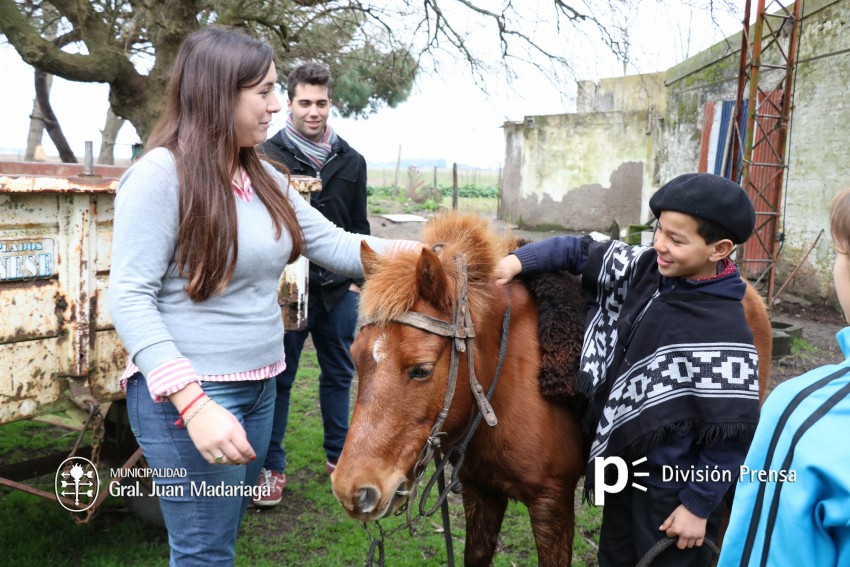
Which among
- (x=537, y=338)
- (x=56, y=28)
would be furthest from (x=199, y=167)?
(x=56, y=28)

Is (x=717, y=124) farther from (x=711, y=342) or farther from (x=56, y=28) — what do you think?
(x=711, y=342)

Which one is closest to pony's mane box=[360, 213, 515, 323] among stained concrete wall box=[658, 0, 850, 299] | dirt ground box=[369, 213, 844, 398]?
dirt ground box=[369, 213, 844, 398]

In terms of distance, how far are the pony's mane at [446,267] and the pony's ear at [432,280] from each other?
3 cm

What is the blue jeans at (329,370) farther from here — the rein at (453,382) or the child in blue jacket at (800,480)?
the child in blue jacket at (800,480)

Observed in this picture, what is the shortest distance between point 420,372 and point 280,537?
2198 mm

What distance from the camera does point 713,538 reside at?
7.05ft

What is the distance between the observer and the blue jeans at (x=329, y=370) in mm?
3818

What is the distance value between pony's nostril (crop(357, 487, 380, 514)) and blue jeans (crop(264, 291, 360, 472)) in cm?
200

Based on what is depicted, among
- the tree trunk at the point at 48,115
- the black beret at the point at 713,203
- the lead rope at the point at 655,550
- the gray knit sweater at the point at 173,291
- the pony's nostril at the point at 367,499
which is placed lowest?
the lead rope at the point at 655,550

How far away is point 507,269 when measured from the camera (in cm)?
231

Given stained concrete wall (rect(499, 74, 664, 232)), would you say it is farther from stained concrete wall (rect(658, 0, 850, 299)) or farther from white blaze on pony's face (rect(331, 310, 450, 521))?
white blaze on pony's face (rect(331, 310, 450, 521))

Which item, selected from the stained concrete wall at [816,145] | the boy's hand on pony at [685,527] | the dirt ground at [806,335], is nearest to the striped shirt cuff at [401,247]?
the boy's hand on pony at [685,527]

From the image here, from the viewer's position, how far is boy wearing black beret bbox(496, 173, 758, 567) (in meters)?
1.97

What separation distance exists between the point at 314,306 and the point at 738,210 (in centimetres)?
252
